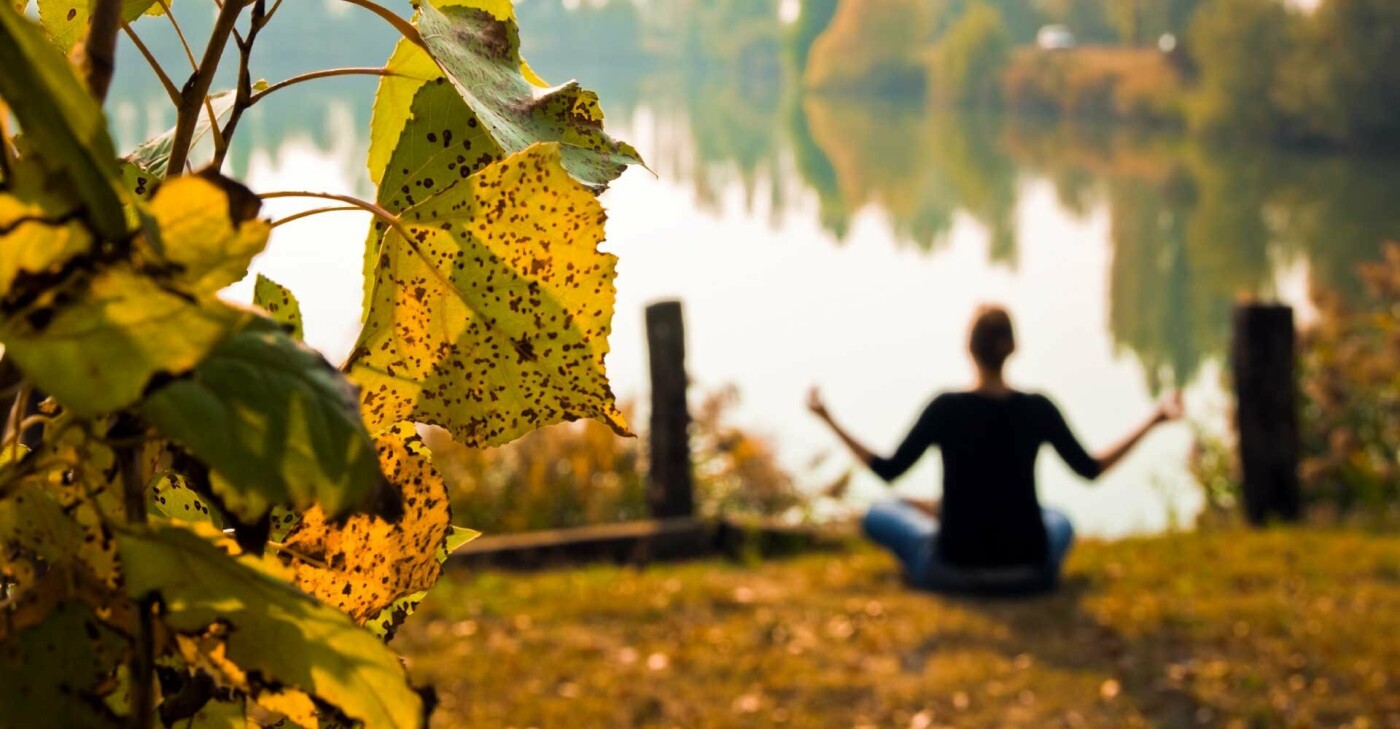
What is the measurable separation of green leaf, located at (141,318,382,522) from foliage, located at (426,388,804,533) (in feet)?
24.9

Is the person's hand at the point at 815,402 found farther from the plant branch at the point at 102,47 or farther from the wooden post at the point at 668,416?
the plant branch at the point at 102,47

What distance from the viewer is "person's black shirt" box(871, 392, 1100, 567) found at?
607cm

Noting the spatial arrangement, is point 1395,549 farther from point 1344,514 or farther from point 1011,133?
point 1011,133

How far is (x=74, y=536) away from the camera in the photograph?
39 cm

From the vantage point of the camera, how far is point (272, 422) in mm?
300

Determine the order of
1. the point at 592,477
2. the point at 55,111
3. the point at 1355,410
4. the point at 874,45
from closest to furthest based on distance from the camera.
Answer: the point at 55,111, the point at 592,477, the point at 1355,410, the point at 874,45

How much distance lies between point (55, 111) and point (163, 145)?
33 cm

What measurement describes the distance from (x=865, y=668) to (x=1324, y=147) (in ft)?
119

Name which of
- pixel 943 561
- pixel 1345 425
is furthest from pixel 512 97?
pixel 1345 425

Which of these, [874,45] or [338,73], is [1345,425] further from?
[874,45]

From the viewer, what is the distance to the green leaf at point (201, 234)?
300mm

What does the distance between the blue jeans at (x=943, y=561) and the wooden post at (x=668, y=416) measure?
1339mm

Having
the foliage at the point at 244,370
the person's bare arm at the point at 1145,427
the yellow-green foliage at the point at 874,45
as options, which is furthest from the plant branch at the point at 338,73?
the yellow-green foliage at the point at 874,45

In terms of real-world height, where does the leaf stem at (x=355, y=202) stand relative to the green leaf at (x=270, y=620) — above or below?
above
